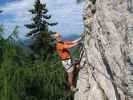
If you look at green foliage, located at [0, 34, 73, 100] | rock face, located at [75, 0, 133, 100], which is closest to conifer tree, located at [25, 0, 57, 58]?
green foliage, located at [0, 34, 73, 100]

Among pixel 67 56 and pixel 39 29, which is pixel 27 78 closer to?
pixel 67 56

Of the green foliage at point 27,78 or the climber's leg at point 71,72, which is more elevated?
the climber's leg at point 71,72

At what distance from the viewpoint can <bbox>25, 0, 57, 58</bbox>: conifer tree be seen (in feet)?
152

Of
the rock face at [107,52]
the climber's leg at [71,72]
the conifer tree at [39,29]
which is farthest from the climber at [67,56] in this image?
the conifer tree at [39,29]

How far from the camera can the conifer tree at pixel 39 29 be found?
152 feet

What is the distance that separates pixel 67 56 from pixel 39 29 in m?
35.5

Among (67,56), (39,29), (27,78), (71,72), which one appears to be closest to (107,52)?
(71,72)

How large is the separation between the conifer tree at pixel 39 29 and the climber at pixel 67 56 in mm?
30090

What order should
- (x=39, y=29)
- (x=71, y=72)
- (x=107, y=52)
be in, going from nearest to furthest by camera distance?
1. (x=107, y=52)
2. (x=71, y=72)
3. (x=39, y=29)

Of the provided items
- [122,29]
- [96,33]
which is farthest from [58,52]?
[122,29]

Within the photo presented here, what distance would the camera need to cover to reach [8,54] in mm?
16844

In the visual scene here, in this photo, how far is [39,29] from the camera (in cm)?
4866

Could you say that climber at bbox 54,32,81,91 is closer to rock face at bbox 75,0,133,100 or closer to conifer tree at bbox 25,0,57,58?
rock face at bbox 75,0,133,100

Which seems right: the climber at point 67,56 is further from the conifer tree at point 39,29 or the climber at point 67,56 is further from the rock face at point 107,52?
the conifer tree at point 39,29
